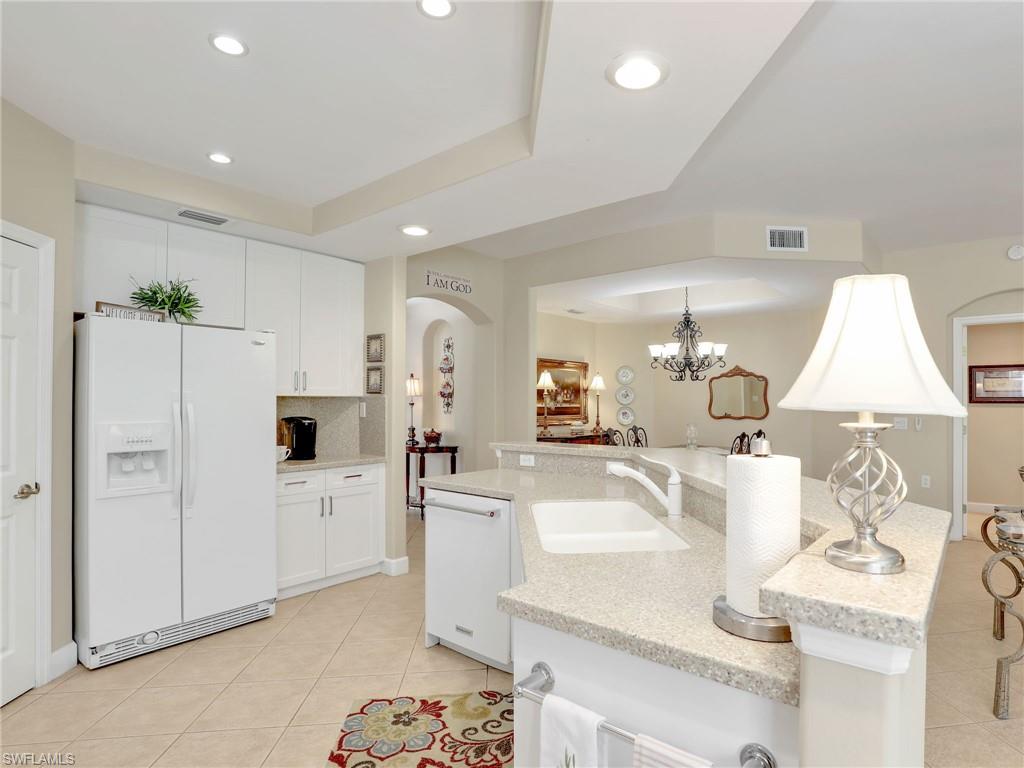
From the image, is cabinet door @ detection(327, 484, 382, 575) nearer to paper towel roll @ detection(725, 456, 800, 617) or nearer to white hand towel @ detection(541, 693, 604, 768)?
white hand towel @ detection(541, 693, 604, 768)

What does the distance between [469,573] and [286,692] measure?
3.09 feet

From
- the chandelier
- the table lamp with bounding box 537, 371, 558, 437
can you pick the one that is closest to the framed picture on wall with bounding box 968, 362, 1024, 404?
the chandelier

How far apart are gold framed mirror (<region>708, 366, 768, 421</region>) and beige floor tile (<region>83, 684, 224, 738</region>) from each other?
21.0 ft

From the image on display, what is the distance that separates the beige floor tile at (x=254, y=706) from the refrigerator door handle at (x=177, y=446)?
0.95 meters

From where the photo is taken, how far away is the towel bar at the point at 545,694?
896 millimetres

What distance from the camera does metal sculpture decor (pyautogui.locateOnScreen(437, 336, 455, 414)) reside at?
6.79 meters

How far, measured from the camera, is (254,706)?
2385 millimetres

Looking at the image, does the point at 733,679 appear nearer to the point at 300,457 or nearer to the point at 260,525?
the point at 260,525

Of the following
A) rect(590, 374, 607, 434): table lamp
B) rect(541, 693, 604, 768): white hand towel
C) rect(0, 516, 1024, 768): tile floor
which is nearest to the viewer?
rect(541, 693, 604, 768): white hand towel

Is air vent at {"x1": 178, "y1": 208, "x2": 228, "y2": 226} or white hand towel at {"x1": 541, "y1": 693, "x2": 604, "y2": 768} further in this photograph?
air vent at {"x1": 178, "y1": 208, "x2": 228, "y2": 226}

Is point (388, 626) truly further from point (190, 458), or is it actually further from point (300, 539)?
point (190, 458)

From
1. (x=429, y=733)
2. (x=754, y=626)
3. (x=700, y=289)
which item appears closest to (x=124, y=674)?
(x=429, y=733)

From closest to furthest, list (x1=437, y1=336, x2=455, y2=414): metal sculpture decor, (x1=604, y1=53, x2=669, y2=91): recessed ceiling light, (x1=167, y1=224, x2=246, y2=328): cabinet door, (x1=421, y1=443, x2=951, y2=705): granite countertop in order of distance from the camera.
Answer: (x1=421, y1=443, x2=951, y2=705): granite countertop → (x1=604, y1=53, x2=669, y2=91): recessed ceiling light → (x1=167, y1=224, x2=246, y2=328): cabinet door → (x1=437, y1=336, x2=455, y2=414): metal sculpture decor

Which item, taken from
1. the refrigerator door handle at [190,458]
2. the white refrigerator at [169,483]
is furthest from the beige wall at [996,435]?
the refrigerator door handle at [190,458]
